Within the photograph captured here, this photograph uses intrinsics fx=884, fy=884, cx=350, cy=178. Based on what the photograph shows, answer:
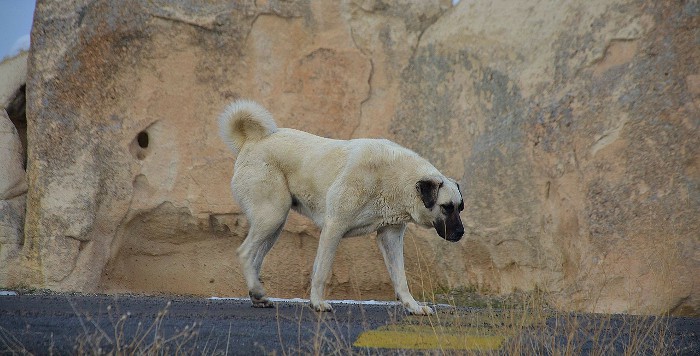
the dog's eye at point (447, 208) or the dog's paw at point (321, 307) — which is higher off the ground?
the dog's eye at point (447, 208)

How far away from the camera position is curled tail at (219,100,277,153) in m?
7.99

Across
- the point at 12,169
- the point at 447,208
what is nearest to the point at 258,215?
the point at 447,208

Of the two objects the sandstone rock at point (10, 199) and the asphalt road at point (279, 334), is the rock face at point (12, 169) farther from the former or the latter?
the asphalt road at point (279, 334)

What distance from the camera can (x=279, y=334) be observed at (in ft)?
15.9

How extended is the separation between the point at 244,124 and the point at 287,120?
3193 millimetres

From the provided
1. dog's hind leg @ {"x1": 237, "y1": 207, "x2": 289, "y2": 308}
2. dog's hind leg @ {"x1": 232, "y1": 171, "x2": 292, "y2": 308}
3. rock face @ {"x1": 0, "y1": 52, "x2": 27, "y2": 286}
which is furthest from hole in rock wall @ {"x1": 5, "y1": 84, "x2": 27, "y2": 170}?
dog's hind leg @ {"x1": 237, "y1": 207, "x2": 289, "y2": 308}

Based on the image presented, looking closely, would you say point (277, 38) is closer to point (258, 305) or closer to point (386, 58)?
point (386, 58)

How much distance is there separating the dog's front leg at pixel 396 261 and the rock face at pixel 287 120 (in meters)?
2.48

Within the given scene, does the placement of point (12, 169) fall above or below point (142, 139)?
below

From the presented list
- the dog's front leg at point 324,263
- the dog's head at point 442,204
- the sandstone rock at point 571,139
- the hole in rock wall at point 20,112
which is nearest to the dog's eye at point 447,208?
the dog's head at point 442,204

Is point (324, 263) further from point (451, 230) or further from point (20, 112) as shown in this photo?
point (20, 112)

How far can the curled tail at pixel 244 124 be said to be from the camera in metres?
7.99

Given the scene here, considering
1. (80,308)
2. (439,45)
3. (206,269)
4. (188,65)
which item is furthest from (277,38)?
(80,308)

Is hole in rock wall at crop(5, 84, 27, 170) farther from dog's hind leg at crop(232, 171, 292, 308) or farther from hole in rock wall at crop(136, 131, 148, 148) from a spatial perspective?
dog's hind leg at crop(232, 171, 292, 308)
